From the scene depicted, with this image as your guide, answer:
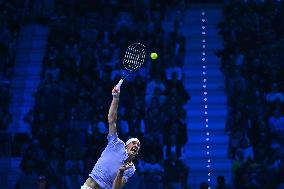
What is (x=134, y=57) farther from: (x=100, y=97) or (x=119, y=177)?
(x=100, y=97)

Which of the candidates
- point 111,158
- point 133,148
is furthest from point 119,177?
point 111,158

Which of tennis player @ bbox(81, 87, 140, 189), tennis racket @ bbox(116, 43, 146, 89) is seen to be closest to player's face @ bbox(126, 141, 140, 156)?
tennis player @ bbox(81, 87, 140, 189)

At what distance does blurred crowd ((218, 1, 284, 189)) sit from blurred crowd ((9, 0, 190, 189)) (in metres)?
1.03

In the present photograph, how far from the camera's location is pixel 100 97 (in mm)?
15484

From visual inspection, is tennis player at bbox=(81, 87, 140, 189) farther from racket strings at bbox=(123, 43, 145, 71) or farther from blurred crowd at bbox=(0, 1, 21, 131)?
blurred crowd at bbox=(0, 1, 21, 131)

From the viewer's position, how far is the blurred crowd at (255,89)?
13891 mm

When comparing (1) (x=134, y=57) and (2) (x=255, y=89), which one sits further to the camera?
(2) (x=255, y=89)

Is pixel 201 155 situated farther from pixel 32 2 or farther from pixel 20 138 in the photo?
pixel 32 2

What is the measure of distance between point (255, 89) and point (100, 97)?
3174 millimetres

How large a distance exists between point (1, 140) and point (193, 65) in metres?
5.02

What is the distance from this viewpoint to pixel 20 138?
15344mm

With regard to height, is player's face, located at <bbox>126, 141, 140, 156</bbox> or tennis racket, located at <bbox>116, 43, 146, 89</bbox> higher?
tennis racket, located at <bbox>116, 43, 146, 89</bbox>

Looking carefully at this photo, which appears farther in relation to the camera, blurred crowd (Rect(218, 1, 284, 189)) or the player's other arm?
blurred crowd (Rect(218, 1, 284, 189))

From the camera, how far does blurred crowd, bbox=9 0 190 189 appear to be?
14.2 m
